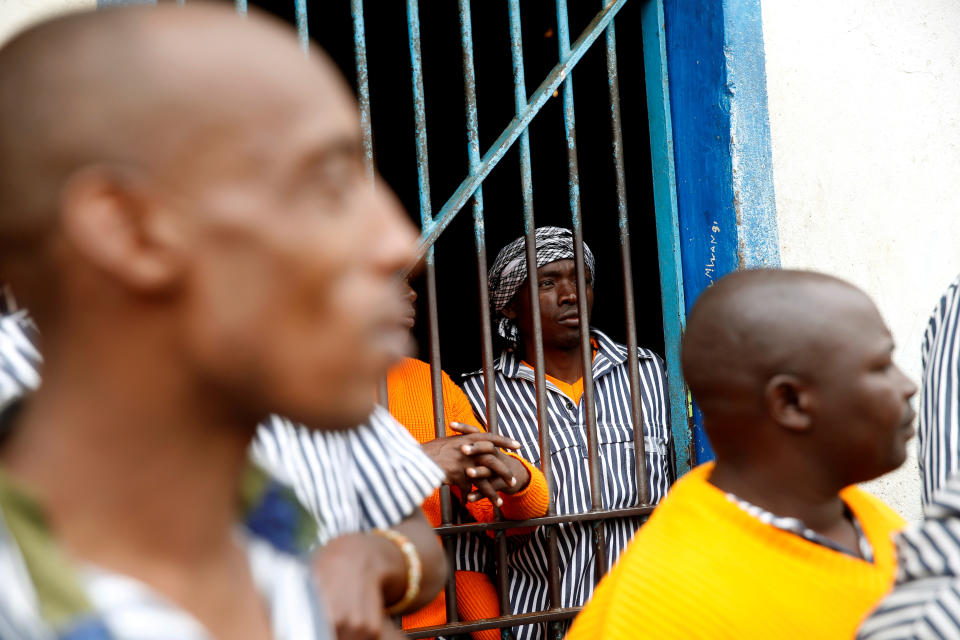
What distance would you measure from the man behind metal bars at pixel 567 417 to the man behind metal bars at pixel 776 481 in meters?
1.22

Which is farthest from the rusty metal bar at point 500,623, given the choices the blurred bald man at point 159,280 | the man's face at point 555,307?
the blurred bald man at point 159,280

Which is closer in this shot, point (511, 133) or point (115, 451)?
point (115, 451)

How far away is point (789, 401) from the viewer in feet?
4.87

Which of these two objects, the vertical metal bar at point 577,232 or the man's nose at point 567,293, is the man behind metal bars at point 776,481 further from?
the man's nose at point 567,293

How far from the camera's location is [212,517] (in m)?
0.64

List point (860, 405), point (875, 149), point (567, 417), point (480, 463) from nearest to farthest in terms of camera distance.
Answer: point (860, 405) < point (480, 463) < point (875, 149) < point (567, 417)

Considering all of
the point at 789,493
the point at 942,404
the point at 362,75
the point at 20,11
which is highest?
the point at 20,11

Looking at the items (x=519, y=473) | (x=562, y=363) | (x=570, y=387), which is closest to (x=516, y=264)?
(x=562, y=363)

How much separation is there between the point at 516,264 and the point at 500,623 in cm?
145

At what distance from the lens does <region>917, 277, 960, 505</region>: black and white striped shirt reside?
1440 mm

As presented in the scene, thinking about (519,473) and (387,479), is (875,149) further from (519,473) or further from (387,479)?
(387,479)

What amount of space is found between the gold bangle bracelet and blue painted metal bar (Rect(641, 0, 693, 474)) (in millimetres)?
1811

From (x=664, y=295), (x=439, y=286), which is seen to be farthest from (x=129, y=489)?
(x=439, y=286)

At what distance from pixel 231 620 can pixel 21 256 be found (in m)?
0.28
